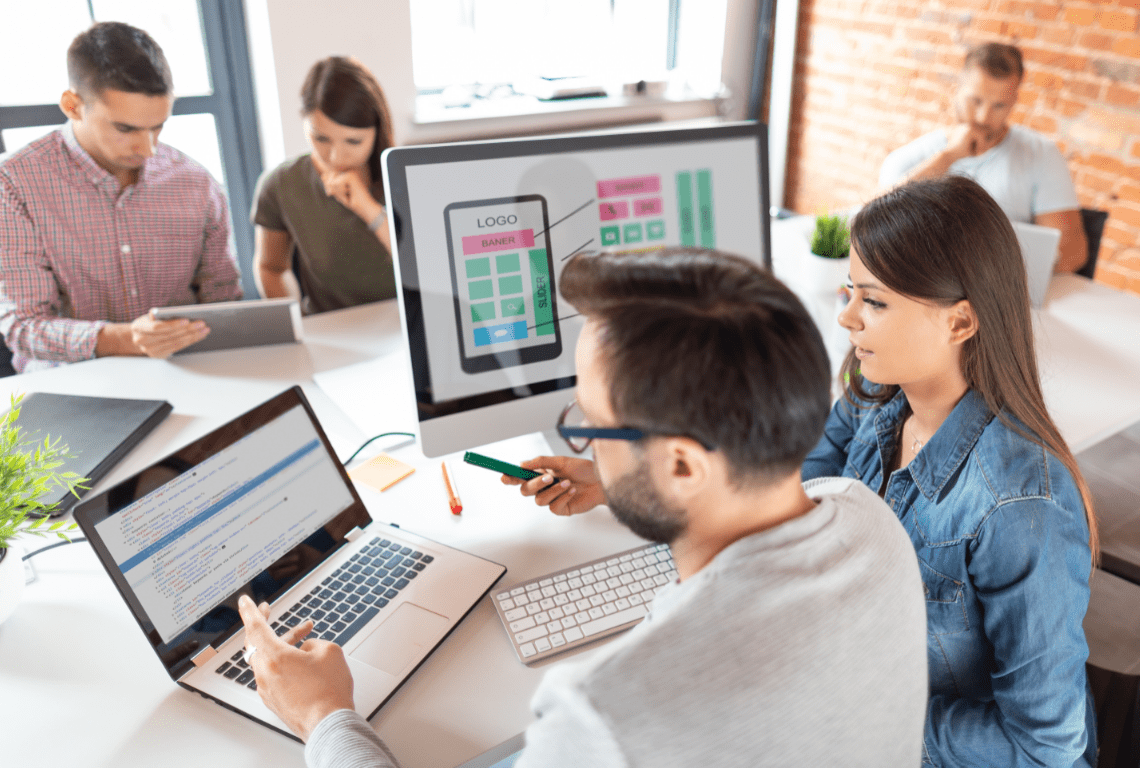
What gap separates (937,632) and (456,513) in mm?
673

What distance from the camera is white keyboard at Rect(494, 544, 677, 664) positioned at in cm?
94

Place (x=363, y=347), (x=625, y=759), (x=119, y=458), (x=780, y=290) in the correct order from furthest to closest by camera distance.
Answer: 1. (x=363, y=347)
2. (x=119, y=458)
3. (x=780, y=290)
4. (x=625, y=759)

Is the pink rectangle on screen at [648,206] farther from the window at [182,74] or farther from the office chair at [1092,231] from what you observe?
the window at [182,74]

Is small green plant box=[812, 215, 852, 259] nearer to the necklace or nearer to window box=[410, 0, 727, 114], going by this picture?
the necklace

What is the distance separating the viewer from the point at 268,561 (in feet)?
3.20

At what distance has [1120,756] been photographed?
4.01ft

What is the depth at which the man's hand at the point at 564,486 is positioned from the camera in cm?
113

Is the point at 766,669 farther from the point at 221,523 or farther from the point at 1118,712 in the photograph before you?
the point at 1118,712

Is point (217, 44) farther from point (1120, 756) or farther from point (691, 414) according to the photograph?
point (1120, 756)

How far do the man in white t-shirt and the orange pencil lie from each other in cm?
178

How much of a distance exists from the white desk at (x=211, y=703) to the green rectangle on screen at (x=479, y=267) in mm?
328

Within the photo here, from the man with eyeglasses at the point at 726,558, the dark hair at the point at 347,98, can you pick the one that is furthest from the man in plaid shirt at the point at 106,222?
the man with eyeglasses at the point at 726,558

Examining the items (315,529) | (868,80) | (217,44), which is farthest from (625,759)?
(868,80)

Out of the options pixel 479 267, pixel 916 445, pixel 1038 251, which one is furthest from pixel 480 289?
pixel 1038 251
